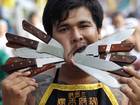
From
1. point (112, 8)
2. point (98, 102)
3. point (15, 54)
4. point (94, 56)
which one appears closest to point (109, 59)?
point (94, 56)

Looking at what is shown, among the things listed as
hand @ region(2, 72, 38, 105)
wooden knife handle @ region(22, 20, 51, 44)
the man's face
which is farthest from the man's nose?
hand @ region(2, 72, 38, 105)

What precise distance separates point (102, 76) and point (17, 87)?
33 centimetres

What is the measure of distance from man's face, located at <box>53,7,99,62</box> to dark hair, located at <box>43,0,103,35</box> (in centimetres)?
2

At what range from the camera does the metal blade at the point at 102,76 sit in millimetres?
2010

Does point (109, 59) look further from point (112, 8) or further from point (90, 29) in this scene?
point (112, 8)

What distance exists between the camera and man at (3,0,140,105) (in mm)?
2131

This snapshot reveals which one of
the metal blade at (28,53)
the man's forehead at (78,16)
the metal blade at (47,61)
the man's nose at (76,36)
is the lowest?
the metal blade at (47,61)

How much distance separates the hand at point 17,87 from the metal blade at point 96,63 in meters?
0.21

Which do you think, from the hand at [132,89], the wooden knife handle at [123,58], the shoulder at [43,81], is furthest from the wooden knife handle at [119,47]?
the shoulder at [43,81]

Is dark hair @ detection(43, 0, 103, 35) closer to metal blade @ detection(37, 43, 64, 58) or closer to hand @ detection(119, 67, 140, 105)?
metal blade @ detection(37, 43, 64, 58)

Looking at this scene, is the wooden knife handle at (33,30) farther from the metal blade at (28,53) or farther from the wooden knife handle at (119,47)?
the wooden knife handle at (119,47)

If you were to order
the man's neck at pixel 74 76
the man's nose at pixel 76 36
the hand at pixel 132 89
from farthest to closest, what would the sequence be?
the man's neck at pixel 74 76 < the man's nose at pixel 76 36 < the hand at pixel 132 89

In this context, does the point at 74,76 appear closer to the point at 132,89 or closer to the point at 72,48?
the point at 72,48

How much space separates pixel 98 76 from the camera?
6.66 feet
